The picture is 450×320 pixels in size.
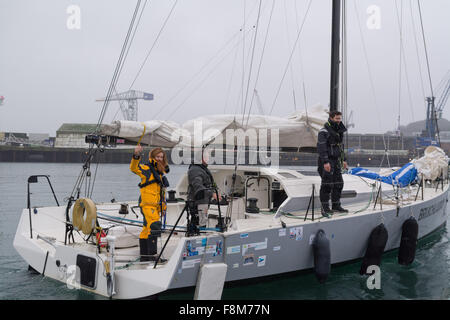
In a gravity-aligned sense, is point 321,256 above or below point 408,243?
above

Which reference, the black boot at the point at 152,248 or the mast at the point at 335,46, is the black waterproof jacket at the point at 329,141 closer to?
the mast at the point at 335,46

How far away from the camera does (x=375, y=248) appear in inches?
275

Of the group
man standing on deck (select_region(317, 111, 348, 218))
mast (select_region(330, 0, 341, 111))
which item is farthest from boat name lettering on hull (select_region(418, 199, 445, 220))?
mast (select_region(330, 0, 341, 111))

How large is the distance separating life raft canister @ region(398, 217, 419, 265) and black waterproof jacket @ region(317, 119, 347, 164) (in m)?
2.10

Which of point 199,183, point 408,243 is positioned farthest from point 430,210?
point 199,183

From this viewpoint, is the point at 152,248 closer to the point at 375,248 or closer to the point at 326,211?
the point at 326,211

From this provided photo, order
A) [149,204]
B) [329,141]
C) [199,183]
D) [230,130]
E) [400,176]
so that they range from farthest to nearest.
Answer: [400,176], [230,130], [329,141], [199,183], [149,204]

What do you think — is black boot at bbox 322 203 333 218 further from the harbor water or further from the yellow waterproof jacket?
the yellow waterproof jacket

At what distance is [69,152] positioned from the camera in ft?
213

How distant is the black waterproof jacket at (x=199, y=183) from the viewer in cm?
541

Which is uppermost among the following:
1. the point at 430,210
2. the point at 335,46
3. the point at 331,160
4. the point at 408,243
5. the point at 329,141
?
the point at 335,46

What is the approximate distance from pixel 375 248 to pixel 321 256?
1.40 m
